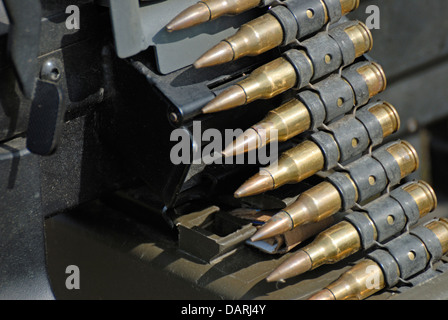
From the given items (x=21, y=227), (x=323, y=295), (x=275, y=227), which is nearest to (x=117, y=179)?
(x=21, y=227)

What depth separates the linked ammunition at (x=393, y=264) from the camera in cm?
172

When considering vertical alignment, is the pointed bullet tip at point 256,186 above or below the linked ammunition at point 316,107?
below

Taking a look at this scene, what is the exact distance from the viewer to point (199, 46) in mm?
1822

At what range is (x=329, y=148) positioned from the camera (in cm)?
184

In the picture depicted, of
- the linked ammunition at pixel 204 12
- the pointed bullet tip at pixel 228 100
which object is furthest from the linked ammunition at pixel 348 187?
Result: the linked ammunition at pixel 204 12

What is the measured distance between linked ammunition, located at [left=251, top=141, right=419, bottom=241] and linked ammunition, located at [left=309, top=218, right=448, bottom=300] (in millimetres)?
123

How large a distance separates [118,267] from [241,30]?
0.66 m

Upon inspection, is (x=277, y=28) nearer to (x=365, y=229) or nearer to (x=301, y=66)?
(x=301, y=66)

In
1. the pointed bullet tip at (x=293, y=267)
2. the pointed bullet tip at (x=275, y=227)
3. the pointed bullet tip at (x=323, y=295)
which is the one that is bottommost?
the pointed bullet tip at (x=323, y=295)

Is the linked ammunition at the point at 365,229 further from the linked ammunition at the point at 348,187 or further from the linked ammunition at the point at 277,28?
the linked ammunition at the point at 277,28

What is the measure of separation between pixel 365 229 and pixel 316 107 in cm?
28

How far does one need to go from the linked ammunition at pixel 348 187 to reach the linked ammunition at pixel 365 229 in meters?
0.03

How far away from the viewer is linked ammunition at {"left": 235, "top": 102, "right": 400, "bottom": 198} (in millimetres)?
1780

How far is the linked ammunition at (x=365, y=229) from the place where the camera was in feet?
5.70
